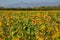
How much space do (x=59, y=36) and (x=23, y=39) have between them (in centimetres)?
52

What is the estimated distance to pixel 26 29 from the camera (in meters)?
3.23

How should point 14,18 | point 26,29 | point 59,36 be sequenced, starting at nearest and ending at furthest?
1. point 59,36
2. point 26,29
3. point 14,18

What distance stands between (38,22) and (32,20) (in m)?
0.14

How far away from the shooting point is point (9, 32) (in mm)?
3195

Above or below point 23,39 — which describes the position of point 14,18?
above

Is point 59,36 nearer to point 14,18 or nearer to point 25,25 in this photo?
point 25,25

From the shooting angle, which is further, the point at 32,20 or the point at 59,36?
the point at 32,20

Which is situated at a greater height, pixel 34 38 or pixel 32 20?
pixel 32 20

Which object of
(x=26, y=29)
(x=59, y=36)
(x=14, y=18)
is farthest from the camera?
(x=14, y=18)

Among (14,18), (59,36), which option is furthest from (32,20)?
(59,36)

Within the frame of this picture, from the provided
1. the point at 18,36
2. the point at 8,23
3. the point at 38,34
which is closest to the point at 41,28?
the point at 38,34

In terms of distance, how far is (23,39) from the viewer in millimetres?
3121

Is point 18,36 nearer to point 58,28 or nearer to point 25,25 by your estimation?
point 25,25

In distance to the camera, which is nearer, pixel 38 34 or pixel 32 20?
pixel 38 34
